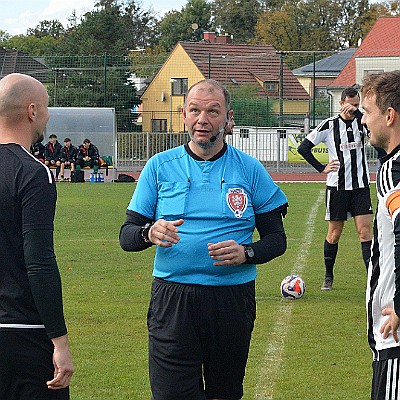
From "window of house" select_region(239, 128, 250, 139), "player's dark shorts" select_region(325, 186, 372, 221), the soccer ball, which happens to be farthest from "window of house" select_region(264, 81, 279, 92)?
the soccer ball

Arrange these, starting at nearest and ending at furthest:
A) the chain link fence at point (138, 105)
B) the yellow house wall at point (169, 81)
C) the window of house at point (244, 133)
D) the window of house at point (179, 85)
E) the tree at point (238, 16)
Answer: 1. the chain link fence at point (138, 105)
2. the window of house at point (244, 133)
3. the yellow house wall at point (169, 81)
4. the window of house at point (179, 85)
5. the tree at point (238, 16)

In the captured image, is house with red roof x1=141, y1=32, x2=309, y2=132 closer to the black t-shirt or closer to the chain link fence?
the chain link fence

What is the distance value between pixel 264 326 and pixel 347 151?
112 inches

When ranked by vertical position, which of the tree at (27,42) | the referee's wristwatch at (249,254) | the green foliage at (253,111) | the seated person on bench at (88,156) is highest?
the tree at (27,42)

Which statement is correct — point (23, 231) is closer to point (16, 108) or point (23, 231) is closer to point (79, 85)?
point (16, 108)

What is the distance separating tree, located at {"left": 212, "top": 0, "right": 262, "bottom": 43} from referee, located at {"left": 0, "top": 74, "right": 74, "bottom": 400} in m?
91.9

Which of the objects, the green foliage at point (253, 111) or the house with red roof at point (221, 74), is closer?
the green foliage at point (253, 111)

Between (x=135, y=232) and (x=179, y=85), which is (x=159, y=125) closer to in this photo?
(x=179, y=85)

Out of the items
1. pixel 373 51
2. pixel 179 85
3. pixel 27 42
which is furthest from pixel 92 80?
pixel 27 42

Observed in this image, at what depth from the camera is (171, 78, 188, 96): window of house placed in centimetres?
4869

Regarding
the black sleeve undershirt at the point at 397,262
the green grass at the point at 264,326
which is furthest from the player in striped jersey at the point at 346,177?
the black sleeve undershirt at the point at 397,262

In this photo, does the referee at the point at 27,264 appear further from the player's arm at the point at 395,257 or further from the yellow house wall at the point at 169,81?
the yellow house wall at the point at 169,81

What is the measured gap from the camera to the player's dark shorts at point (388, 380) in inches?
154

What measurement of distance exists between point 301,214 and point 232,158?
15084 mm
